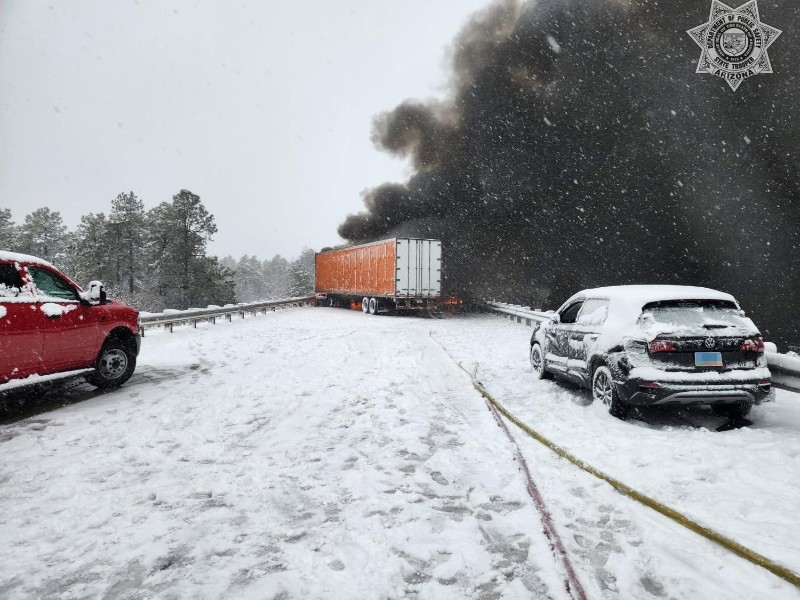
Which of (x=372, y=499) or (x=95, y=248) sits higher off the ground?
(x=95, y=248)

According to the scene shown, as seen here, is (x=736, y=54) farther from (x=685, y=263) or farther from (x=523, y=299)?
(x=523, y=299)

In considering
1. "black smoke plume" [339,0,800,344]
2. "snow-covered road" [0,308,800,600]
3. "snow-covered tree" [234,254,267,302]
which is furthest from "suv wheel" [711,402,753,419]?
"snow-covered tree" [234,254,267,302]

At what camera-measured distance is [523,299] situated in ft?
139

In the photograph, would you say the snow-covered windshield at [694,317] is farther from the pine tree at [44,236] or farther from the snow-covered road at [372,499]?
the pine tree at [44,236]

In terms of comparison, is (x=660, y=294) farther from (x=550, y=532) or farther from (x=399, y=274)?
(x=399, y=274)

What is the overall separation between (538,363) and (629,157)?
108 feet

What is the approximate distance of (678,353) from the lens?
5.37 m

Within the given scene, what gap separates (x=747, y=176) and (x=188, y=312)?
38.6m

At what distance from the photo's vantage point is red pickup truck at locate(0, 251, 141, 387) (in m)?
5.76

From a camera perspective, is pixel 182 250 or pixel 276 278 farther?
pixel 276 278

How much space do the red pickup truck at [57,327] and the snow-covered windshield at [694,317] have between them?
296 inches

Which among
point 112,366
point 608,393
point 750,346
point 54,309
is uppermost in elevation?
point 54,309

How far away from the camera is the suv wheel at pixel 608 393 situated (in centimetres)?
575

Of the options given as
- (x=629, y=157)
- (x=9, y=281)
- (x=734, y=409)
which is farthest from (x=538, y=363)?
(x=629, y=157)
